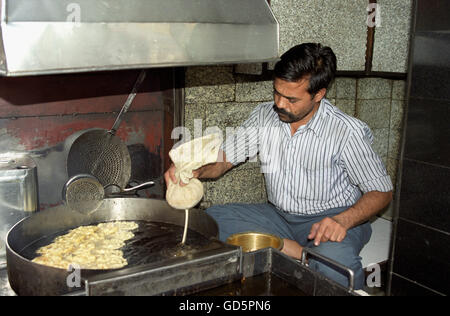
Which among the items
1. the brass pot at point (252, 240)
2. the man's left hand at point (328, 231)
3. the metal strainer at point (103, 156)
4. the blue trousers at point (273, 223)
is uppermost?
the metal strainer at point (103, 156)

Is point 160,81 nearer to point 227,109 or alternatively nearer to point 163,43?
point 227,109

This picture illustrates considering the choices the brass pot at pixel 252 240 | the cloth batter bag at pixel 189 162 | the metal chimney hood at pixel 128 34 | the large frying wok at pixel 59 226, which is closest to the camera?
the metal chimney hood at pixel 128 34

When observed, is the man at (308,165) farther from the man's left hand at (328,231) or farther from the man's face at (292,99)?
the man's left hand at (328,231)

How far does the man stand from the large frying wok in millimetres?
404

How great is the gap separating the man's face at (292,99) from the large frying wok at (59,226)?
0.99m

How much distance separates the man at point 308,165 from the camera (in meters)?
3.34

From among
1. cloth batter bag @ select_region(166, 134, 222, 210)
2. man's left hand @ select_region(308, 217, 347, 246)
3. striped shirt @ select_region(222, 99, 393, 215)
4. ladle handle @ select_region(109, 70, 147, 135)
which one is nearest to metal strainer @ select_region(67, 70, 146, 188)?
ladle handle @ select_region(109, 70, 147, 135)

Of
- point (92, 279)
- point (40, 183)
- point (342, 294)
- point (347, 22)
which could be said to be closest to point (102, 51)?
point (92, 279)

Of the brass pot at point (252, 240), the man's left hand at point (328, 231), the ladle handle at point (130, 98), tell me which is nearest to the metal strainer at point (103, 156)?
the ladle handle at point (130, 98)

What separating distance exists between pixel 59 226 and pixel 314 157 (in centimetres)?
185

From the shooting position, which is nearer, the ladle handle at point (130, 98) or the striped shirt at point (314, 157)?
the striped shirt at point (314, 157)

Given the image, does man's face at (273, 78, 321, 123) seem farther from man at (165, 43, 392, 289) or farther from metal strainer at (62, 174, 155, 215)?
metal strainer at (62, 174, 155, 215)

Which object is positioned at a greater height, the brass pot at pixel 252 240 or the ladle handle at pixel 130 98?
the ladle handle at pixel 130 98

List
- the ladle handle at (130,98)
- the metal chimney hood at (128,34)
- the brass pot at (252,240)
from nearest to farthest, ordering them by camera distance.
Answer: the metal chimney hood at (128,34) < the brass pot at (252,240) < the ladle handle at (130,98)
